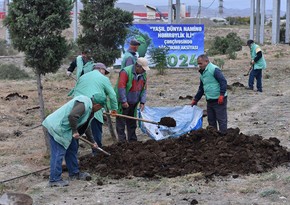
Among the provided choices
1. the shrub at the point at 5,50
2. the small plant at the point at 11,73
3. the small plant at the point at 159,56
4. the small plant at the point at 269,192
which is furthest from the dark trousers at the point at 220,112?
the shrub at the point at 5,50

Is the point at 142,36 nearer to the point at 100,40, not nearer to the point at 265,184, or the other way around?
the point at 100,40

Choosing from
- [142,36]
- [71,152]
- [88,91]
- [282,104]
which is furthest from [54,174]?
[142,36]

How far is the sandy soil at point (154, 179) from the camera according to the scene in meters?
7.41

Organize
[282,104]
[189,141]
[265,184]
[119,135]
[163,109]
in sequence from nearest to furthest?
1. [265,184]
2. [189,141]
3. [119,135]
4. [163,109]
5. [282,104]

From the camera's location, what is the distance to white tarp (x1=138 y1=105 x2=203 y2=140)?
10.8 m

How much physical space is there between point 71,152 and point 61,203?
3.92 feet

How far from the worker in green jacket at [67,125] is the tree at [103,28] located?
11.3ft

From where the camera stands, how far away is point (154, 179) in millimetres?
8250

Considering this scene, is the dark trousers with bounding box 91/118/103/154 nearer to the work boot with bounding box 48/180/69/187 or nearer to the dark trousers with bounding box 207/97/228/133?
the work boot with bounding box 48/180/69/187

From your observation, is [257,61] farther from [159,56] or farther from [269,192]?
[269,192]

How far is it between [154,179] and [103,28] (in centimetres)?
429

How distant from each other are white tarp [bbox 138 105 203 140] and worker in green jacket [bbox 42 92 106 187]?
270 centimetres

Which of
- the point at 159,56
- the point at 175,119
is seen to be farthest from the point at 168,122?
the point at 159,56

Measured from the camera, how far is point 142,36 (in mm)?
25438
